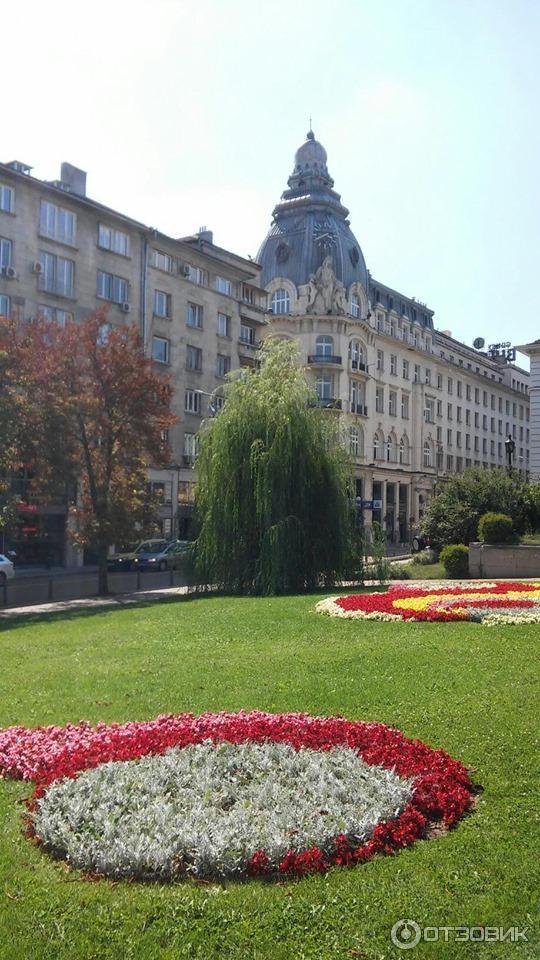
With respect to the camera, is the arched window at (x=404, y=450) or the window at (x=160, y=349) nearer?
the window at (x=160, y=349)

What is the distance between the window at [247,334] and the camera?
61.8 meters

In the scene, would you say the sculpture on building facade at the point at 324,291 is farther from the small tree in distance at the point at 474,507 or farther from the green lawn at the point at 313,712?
the green lawn at the point at 313,712

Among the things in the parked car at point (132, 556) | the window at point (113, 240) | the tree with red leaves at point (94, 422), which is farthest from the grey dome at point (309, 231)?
the tree with red leaves at point (94, 422)

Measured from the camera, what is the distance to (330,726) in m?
8.51

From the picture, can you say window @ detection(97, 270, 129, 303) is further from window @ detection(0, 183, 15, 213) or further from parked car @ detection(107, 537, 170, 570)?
parked car @ detection(107, 537, 170, 570)

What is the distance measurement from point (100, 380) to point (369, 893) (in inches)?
1043

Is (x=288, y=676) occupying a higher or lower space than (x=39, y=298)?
lower

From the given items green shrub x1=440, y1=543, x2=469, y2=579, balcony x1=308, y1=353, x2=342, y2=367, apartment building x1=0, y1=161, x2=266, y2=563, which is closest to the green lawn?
green shrub x1=440, y1=543, x2=469, y2=579

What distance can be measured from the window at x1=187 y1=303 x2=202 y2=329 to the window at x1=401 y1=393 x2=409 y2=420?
1248 inches

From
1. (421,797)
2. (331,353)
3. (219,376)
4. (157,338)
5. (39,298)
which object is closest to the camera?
(421,797)

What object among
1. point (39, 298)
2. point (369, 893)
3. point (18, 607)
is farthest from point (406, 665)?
point (39, 298)

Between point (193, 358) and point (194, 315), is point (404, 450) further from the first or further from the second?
point (194, 315)

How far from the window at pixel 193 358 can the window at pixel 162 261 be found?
4879mm

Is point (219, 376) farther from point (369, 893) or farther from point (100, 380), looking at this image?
point (369, 893)
